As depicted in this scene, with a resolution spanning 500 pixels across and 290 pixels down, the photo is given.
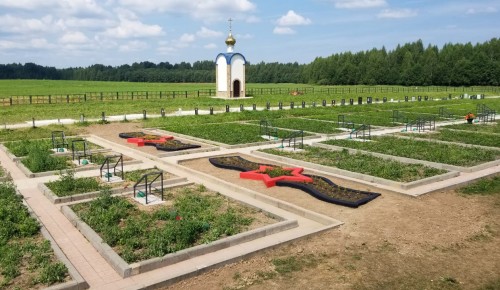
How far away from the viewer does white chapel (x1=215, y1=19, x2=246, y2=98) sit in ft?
160

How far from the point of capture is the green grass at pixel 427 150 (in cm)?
1623

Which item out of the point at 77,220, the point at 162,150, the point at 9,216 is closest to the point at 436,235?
the point at 77,220

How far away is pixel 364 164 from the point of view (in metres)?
15.3

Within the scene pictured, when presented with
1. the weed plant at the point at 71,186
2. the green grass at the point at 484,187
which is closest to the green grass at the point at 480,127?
the green grass at the point at 484,187

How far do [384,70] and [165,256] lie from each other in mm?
100059

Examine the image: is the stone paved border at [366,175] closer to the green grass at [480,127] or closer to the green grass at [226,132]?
the green grass at [226,132]

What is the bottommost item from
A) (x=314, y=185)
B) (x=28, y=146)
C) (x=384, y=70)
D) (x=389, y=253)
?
(x=389, y=253)

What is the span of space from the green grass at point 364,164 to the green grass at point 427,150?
1.35 m

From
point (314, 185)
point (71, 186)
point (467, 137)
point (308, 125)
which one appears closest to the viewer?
point (71, 186)

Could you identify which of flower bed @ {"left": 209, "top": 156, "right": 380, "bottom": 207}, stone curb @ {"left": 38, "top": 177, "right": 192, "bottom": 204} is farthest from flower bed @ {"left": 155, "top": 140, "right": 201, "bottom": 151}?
stone curb @ {"left": 38, "top": 177, "right": 192, "bottom": 204}

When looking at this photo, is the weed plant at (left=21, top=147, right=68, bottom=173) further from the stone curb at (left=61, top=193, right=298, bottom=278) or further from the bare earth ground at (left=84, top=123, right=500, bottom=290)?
the bare earth ground at (left=84, top=123, right=500, bottom=290)

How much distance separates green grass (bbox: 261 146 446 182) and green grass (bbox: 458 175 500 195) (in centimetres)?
126

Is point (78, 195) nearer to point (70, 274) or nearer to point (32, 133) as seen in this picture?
point (70, 274)

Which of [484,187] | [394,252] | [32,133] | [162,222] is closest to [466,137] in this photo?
[484,187]
